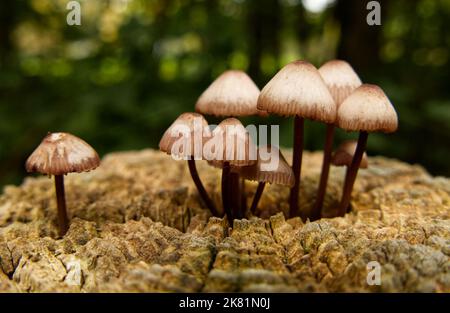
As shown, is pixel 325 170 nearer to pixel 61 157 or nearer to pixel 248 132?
pixel 248 132

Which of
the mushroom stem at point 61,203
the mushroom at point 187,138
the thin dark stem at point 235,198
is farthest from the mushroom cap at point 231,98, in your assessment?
the mushroom stem at point 61,203

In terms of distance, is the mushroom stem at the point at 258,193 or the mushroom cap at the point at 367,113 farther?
the mushroom stem at the point at 258,193

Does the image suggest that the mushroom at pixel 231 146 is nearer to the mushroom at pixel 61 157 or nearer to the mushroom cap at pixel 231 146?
the mushroom cap at pixel 231 146

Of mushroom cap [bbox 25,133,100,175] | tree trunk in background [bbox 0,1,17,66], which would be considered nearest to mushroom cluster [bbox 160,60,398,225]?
mushroom cap [bbox 25,133,100,175]

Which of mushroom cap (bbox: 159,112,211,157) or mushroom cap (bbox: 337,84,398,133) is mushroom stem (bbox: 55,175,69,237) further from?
mushroom cap (bbox: 337,84,398,133)

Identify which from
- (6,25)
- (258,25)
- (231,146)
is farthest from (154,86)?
(231,146)

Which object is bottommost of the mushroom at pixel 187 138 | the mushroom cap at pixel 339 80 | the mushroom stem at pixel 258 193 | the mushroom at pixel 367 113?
the mushroom stem at pixel 258 193
